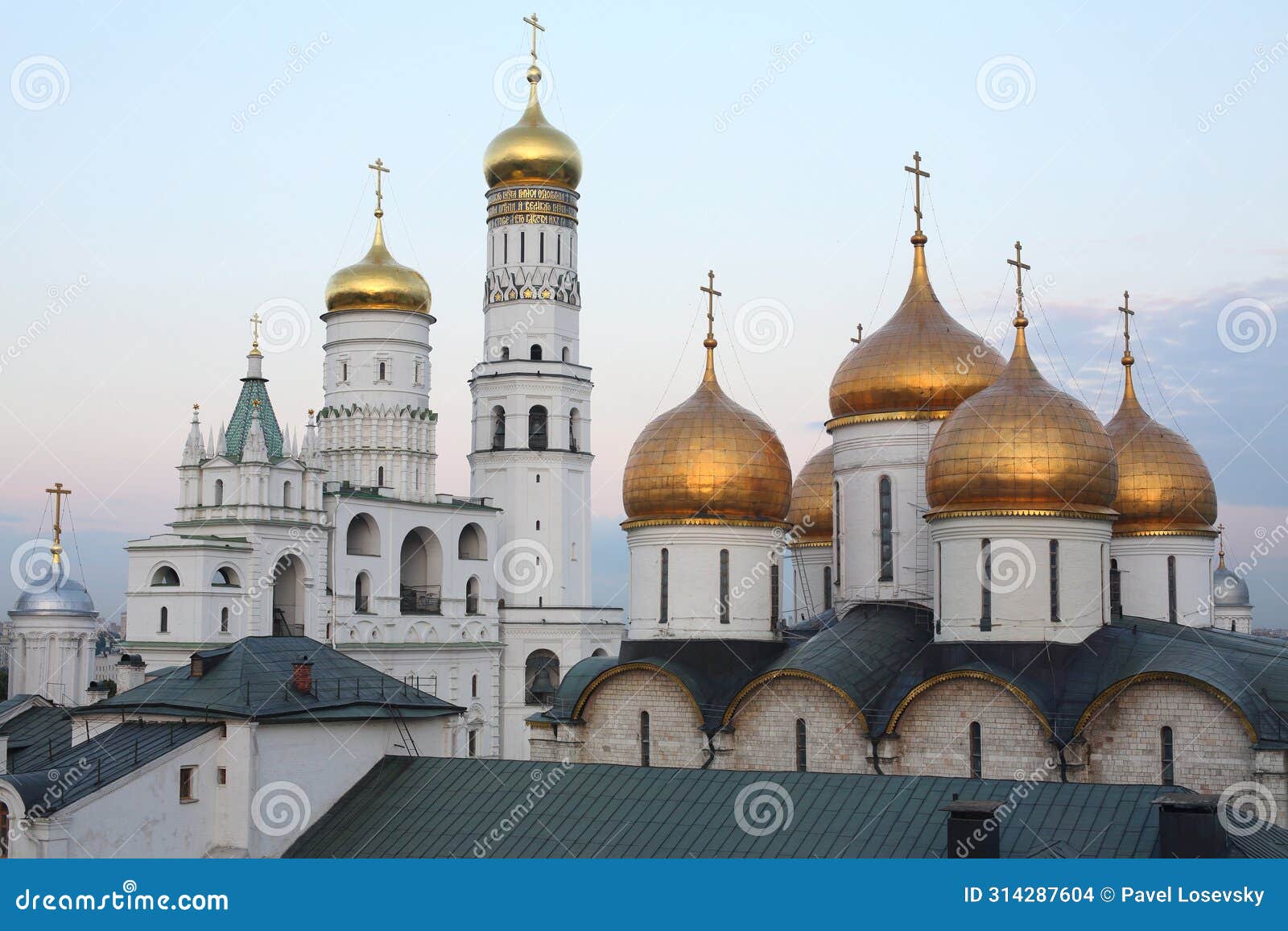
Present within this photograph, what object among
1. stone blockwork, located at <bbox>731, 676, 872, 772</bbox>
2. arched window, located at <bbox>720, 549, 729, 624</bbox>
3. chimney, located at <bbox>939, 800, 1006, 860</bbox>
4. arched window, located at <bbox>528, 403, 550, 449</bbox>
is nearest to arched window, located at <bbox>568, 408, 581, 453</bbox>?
arched window, located at <bbox>528, 403, 550, 449</bbox>

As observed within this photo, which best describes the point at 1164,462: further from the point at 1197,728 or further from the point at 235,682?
the point at 235,682

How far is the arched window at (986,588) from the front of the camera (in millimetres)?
19500

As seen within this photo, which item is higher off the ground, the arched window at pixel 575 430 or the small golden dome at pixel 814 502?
the arched window at pixel 575 430

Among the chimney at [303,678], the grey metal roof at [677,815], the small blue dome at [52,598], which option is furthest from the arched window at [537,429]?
the chimney at [303,678]

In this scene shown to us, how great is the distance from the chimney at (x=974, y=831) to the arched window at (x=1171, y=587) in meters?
12.3

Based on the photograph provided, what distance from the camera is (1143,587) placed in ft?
80.7

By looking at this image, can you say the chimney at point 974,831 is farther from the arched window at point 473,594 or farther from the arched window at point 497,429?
the arched window at point 497,429

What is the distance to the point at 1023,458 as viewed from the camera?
63.2ft

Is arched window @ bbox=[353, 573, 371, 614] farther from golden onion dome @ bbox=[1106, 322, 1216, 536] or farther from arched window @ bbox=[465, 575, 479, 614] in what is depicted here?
golden onion dome @ bbox=[1106, 322, 1216, 536]

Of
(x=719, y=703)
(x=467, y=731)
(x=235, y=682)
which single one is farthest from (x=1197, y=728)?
(x=467, y=731)

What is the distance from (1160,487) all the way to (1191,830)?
1251 cm

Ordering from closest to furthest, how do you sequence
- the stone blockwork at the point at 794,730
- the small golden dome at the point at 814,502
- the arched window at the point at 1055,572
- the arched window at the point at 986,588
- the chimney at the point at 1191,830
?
the chimney at the point at 1191,830 → the arched window at the point at 1055,572 → the arched window at the point at 986,588 → the stone blockwork at the point at 794,730 → the small golden dome at the point at 814,502

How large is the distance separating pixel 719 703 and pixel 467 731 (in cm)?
1974

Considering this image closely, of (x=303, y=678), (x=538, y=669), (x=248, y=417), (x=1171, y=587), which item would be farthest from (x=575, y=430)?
(x=303, y=678)
